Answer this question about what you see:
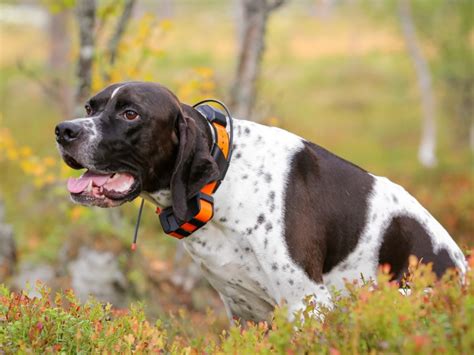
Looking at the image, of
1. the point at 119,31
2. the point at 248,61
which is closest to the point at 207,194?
the point at 248,61

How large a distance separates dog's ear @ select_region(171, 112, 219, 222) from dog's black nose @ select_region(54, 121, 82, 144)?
48cm

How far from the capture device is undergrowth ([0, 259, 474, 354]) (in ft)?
8.13

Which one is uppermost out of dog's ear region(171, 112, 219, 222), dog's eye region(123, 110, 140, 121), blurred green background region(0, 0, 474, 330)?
dog's eye region(123, 110, 140, 121)

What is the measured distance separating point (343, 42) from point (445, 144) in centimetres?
1803

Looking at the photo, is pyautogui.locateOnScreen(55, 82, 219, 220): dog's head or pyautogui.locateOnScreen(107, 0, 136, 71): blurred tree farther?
pyautogui.locateOnScreen(107, 0, 136, 71): blurred tree

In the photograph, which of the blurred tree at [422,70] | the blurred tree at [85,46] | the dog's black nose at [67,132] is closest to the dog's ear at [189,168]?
the dog's black nose at [67,132]

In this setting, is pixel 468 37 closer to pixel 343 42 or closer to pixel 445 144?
Answer: pixel 445 144

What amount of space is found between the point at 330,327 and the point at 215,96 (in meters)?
6.54

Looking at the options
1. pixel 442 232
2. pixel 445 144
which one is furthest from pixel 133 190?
pixel 445 144

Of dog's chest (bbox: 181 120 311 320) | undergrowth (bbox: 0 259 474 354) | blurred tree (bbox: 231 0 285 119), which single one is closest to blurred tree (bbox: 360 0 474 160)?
blurred tree (bbox: 231 0 285 119)

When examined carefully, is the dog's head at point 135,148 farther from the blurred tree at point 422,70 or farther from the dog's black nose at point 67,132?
the blurred tree at point 422,70

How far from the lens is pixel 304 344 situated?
2.82m

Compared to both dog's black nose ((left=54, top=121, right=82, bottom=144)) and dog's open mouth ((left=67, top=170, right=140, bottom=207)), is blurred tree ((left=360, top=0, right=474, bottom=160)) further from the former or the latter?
dog's black nose ((left=54, top=121, right=82, bottom=144))

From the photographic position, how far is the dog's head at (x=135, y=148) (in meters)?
3.65
